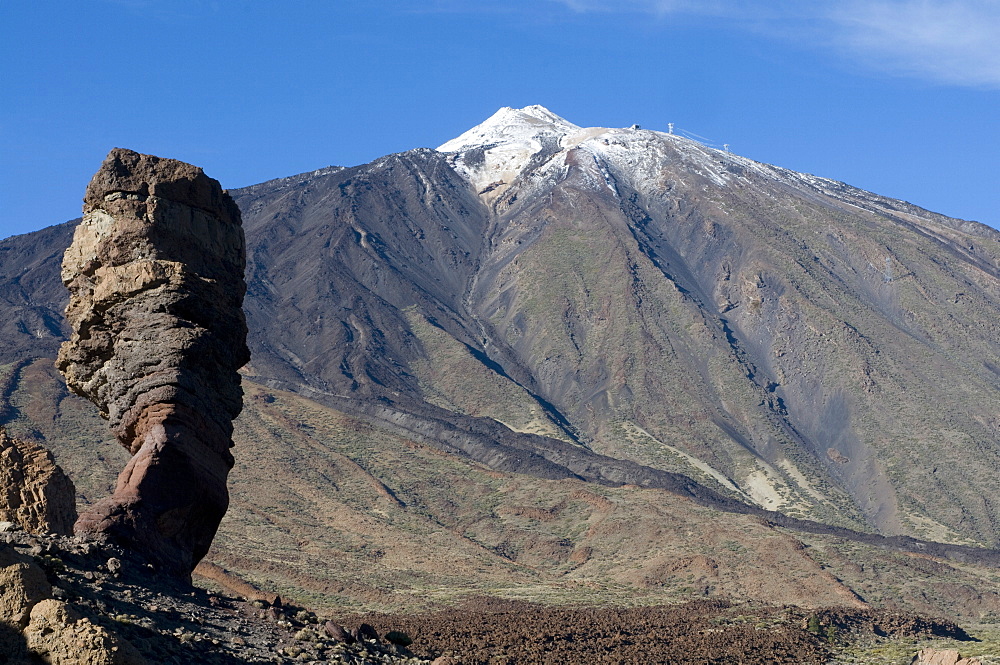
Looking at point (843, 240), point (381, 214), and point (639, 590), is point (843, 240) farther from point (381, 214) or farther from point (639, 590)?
point (639, 590)

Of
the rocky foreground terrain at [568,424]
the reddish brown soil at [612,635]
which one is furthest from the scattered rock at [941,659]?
the rocky foreground terrain at [568,424]

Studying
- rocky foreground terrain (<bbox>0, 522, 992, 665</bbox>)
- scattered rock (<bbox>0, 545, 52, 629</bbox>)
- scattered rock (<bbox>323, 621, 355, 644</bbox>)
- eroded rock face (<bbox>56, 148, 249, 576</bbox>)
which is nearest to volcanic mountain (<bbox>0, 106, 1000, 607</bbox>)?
rocky foreground terrain (<bbox>0, 522, 992, 665</bbox>)

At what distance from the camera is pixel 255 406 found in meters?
84.9

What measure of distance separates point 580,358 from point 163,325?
371 feet

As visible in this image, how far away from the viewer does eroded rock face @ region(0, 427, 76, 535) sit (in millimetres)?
18719

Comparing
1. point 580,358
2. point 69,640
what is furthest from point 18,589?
point 580,358

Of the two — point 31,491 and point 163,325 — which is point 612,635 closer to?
point 163,325

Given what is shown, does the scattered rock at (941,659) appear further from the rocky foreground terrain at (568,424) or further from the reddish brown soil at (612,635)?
the rocky foreground terrain at (568,424)

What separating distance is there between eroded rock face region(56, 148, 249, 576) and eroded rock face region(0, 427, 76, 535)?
3.95ft

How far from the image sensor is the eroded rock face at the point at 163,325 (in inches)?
826

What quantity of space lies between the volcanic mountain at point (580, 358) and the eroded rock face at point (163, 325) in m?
28.7

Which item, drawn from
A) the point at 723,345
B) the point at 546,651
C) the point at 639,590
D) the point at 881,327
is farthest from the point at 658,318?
the point at 546,651

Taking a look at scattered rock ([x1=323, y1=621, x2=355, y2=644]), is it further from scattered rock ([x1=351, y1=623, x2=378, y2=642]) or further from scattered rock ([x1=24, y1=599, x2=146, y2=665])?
scattered rock ([x1=24, y1=599, x2=146, y2=665])

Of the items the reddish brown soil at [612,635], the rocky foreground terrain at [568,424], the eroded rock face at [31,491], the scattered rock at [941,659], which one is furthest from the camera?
the rocky foreground terrain at [568,424]
